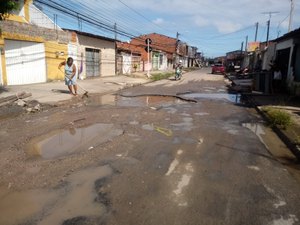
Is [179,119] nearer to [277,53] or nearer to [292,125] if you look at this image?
[292,125]

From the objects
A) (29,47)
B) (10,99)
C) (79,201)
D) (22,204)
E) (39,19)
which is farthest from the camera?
(39,19)

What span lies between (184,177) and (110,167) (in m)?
1.30

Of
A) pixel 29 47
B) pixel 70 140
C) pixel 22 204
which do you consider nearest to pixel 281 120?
pixel 70 140

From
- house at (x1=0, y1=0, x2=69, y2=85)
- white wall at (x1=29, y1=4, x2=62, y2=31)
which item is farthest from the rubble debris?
white wall at (x1=29, y1=4, x2=62, y2=31)

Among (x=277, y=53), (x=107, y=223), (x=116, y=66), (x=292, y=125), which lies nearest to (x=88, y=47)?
(x=116, y=66)

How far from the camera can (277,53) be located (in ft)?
76.2

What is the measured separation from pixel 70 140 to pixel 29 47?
13135 millimetres

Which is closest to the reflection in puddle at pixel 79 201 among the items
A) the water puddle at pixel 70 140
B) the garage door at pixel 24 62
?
the water puddle at pixel 70 140

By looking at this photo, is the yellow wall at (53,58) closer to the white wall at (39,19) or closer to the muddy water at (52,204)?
the white wall at (39,19)

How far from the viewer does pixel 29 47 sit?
18.1 meters

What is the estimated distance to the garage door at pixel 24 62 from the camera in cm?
1641

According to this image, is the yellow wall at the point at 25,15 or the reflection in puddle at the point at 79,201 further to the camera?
the yellow wall at the point at 25,15

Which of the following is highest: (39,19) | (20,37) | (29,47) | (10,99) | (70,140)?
(39,19)

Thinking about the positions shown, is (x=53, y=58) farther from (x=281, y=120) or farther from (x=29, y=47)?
(x=281, y=120)
